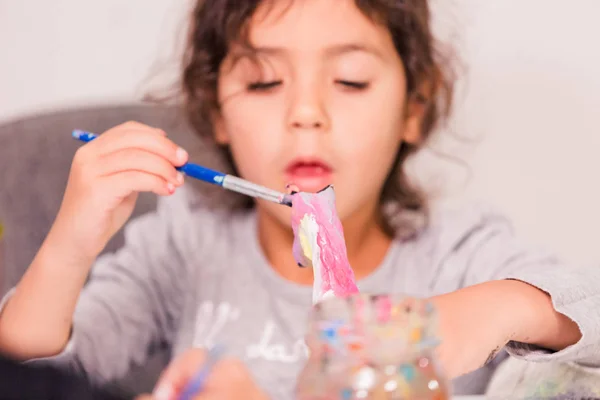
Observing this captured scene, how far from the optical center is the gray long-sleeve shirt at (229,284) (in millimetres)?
736

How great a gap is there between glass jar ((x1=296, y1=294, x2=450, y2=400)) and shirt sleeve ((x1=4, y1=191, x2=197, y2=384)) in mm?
467

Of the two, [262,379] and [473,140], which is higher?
[473,140]

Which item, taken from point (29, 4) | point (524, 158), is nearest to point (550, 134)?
point (524, 158)

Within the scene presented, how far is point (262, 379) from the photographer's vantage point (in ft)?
2.48

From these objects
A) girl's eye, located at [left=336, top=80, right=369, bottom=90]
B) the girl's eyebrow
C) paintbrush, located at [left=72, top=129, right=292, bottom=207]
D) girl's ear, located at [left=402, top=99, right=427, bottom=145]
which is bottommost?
girl's ear, located at [left=402, top=99, right=427, bottom=145]

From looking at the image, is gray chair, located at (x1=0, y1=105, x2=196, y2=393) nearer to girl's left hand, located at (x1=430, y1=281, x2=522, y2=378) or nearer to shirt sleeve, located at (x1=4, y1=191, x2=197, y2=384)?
shirt sleeve, located at (x1=4, y1=191, x2=197, y2=384)

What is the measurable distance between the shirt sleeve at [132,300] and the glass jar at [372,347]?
47cm

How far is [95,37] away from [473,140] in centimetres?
59

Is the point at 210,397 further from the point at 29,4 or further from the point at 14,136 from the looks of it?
the point at 29,4

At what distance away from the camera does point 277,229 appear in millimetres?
812

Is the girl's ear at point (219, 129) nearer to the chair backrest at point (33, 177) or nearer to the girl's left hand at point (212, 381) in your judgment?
→ the chair backrest at point (33, 177)

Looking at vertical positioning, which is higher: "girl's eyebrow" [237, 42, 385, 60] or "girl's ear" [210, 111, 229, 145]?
"girl's eyebrow" [237, 42, 385, 60]

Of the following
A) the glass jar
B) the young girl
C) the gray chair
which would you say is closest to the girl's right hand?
the young girl

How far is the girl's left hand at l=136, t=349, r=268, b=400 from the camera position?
23 centimetres
